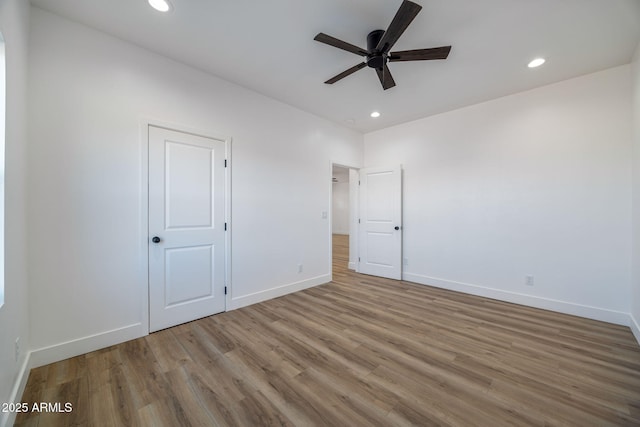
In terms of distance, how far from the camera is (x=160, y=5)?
198cm

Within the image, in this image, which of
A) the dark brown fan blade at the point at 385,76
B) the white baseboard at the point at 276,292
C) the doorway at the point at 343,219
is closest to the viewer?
the dark brown fan blade at the point at 385,76

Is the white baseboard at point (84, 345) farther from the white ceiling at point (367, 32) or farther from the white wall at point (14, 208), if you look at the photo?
the white ceiling at point (367, 32)

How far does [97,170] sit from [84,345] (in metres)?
1.57

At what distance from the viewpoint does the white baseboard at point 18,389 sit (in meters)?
1.34

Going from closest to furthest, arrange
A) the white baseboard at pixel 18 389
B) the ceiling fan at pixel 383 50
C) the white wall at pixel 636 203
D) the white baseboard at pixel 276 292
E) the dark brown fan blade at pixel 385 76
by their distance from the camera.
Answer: the white baseboard at pixel 18 389 < the ceiling fan at pixel 383 50 < the dark brown fan blade at pixel 385 76 < the white wall at pixel 636 203 < the white baseboard at pixel 276 292

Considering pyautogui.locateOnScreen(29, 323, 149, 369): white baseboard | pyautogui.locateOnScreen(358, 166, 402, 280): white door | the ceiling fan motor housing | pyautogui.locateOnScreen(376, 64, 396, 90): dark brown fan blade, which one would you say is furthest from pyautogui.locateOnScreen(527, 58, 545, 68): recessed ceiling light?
pyautogui.locateOnScreen(29, 323, 149, 369): white baseboard

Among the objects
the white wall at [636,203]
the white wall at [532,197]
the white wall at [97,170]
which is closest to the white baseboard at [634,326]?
the white wall at [636,203]

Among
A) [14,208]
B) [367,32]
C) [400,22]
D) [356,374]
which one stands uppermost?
[367,32]

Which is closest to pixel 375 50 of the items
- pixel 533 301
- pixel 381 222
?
pixel 381 222

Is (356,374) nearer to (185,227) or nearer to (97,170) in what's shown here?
(185,227)

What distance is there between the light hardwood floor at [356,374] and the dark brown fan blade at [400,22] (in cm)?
259

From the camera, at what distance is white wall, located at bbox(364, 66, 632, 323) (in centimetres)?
288

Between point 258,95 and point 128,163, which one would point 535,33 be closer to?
point 258,95

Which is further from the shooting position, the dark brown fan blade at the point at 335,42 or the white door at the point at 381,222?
the white door at the point at 381,222
